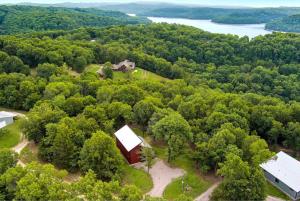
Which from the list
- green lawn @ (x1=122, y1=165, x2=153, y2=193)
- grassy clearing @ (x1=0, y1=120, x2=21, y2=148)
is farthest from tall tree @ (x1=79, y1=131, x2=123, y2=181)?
grassy clearing @ (x1=0, y1=120, x2=21, y2=148)

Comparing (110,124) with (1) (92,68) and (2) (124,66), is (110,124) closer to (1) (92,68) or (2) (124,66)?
(1) (92,68)

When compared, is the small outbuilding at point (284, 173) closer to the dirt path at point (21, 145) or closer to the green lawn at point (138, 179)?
the green lawn at point (138, 179)

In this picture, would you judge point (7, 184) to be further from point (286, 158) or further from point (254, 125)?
point (254, 125)

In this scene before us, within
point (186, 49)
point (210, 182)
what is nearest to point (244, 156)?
point (210, 182)

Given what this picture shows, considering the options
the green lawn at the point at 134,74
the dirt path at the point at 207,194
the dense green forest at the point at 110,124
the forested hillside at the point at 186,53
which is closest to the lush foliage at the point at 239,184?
the dense green forest at the point at 110,124

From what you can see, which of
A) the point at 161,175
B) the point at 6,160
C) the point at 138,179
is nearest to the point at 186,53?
the point at 161,175

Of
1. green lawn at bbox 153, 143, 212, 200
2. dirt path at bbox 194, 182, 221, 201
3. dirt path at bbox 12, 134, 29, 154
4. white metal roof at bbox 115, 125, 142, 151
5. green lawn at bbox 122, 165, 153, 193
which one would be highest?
white metal roof at bbox 115, 125, 142, 151

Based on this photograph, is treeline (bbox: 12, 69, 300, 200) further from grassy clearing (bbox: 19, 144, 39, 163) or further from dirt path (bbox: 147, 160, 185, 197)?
dirt path (bbox: 147, 160, 185, 197)
